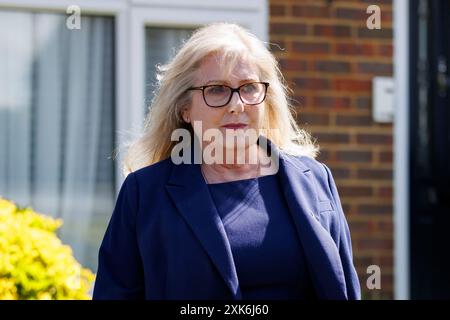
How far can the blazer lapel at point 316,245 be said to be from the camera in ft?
7.82

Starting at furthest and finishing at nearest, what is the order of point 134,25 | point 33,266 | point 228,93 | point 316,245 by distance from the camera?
point 134,25 < point 33,266 < point 228,93 < point 316,245

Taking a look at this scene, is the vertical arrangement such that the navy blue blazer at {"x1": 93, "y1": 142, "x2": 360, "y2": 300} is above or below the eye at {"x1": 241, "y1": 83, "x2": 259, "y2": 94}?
below

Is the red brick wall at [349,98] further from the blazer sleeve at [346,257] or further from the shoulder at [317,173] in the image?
the blazer sleeve at [346,257]

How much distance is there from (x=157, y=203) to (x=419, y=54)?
351cm

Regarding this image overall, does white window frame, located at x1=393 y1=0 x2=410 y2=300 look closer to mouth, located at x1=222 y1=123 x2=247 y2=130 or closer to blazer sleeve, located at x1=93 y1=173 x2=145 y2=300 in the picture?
mouth, located at x1=222 y1=123 x2=247 y2=130

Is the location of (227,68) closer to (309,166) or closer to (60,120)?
(309,166)

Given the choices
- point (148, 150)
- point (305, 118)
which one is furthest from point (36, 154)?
point (148, 150)

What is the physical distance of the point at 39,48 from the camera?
4988 mm

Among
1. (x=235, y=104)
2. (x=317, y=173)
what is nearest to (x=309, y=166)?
(x=317, y=173)

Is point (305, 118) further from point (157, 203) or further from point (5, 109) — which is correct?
point (157, 203)

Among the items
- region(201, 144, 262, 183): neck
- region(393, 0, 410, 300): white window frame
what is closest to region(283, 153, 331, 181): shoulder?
region(201, 144, 262, 183): neck

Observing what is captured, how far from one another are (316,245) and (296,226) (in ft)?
0.29

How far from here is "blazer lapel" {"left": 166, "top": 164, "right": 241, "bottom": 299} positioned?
2.36 meters

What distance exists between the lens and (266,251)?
2398 mm
